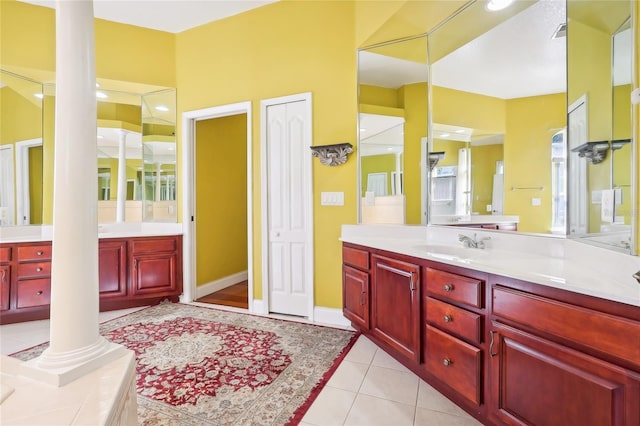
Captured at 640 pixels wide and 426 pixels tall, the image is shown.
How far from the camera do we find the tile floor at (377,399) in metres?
1.54

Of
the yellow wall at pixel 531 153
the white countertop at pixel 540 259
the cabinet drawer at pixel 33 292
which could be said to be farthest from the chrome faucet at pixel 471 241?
the cabinet drawer at pixel 33 292

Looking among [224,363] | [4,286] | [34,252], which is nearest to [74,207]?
[224,363]

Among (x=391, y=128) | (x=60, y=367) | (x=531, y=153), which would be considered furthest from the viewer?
(x=391, y=128)

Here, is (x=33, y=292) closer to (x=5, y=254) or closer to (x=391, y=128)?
(x=5, y=254)

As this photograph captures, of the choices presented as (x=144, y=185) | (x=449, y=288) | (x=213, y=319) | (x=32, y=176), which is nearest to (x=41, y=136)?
(x=32, y=176)

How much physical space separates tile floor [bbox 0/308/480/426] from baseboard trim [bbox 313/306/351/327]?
51cm

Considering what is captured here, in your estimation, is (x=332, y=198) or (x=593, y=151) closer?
(x=593, y=151)

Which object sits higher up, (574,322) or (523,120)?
(523,120)

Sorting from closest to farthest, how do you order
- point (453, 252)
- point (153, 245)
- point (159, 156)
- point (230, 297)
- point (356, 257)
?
point (453, 252)
point (356, 257)
point (153, 245)
point (159, 156)
point (230, 297)

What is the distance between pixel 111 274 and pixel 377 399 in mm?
2945

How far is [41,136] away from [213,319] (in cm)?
277

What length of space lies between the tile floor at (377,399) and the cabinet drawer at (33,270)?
78 centimetres

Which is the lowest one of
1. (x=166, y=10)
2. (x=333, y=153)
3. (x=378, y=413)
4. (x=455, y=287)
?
(x=378, y=413)

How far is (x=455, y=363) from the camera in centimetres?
152
